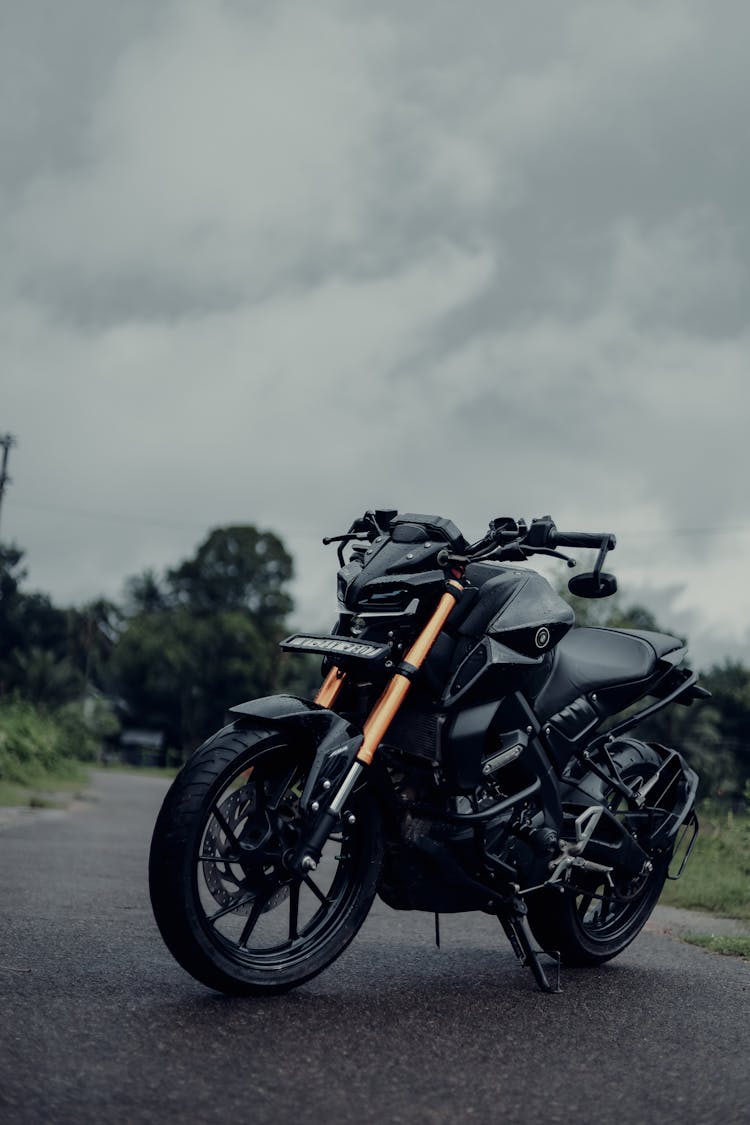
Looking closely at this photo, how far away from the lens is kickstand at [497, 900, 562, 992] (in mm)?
4316

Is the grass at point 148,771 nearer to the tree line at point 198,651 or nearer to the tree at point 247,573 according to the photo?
the tree line at point 198,651

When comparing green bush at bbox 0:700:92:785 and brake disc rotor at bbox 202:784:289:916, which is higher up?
brake disc rotor at bbox 202:784:289:916

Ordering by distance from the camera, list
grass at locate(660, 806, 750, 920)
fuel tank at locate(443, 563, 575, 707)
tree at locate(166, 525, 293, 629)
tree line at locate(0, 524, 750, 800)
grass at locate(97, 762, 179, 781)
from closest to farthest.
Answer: fuel tank at locate(443, 563, 575, 707) < grass at locate(660, 806, 750, 920) < grass at locate(97, 762, 179, 781) < tree line at locate(0, 524, 750, 800) < tree at locate(166, 525, 293, 629)

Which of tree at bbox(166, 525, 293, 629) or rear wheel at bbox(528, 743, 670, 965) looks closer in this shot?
rear wheel at bbox(528, 743, 670, 965)

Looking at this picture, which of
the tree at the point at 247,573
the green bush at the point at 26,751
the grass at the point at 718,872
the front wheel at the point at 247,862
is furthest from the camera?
the tree at the point at 247,573

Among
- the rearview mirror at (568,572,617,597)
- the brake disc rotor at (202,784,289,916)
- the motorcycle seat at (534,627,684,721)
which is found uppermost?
the rearview mirror at (568,572,617,597)

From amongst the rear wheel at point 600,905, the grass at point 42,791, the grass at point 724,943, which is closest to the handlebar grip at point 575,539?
the rear wheel at point 600,905

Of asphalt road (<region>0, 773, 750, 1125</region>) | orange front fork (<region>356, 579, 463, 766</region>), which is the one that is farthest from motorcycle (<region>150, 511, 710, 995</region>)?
asphalt road (<region>0, 773, 750, 1125</region>)

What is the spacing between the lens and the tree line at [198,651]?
2709 inches

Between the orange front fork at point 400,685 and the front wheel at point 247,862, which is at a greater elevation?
the orange front fork at point 400,685

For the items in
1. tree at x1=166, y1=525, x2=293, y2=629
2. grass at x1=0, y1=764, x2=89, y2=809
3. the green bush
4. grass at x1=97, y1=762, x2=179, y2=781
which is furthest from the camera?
tree at x1=166, y1=525, x2=293, y2=629

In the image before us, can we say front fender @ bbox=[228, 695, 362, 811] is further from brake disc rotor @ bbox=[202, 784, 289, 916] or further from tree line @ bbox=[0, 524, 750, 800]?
tree line @ bbox=[0, 524, 750, 800]

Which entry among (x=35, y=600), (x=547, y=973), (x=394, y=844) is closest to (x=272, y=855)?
(x=394, y=844)

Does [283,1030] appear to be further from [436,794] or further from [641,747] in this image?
[641,747]
